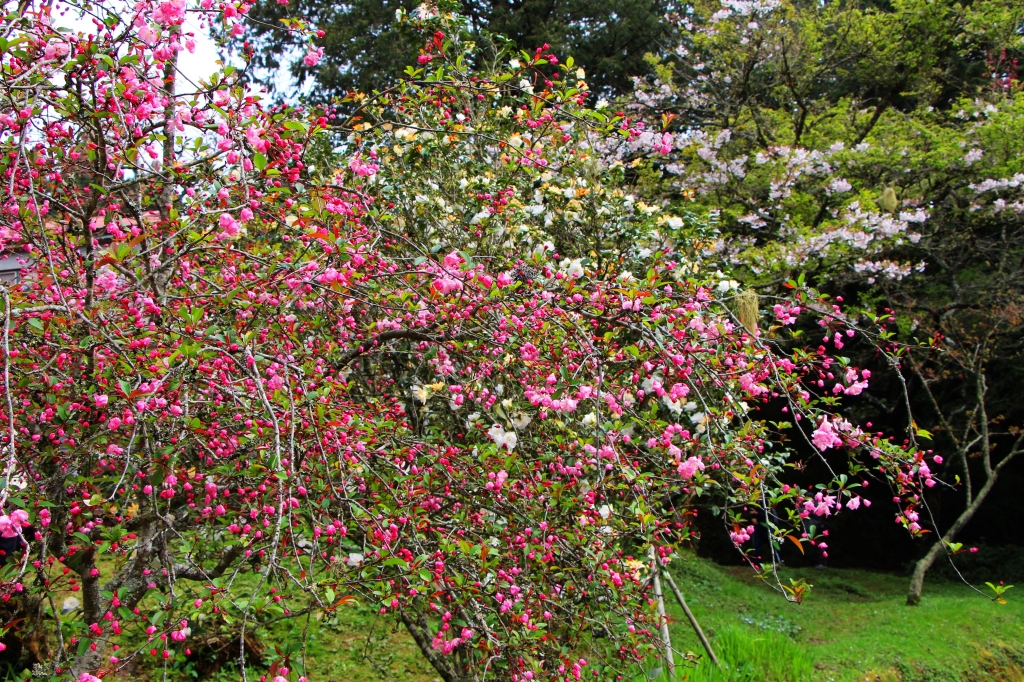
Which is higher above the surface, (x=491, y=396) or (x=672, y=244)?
(x=672, y=244)

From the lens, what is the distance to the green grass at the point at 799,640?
443cm

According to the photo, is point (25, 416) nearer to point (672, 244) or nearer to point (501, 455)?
point (501, 455)

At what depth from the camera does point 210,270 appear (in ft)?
12.1

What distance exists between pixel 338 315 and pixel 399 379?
1.49m

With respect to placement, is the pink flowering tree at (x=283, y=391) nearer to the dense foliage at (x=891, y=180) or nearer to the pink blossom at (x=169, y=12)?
the pink blossom at (x=169, y=12)

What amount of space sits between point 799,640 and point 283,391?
5358 millimetres

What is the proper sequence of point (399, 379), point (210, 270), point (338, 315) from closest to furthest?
point (338, 315), point (210, 270), point (399, 379)

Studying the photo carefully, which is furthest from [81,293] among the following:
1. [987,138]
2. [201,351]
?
[987,138]

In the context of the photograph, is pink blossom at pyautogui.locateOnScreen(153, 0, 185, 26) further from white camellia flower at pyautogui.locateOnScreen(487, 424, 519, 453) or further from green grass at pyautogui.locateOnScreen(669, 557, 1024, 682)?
green grass at pyautogui.locateOnScreen(669, 557, 1024, 682)

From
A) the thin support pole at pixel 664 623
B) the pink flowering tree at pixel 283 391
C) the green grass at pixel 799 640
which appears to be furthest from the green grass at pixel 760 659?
the pink flowering tree at pixel 283 391

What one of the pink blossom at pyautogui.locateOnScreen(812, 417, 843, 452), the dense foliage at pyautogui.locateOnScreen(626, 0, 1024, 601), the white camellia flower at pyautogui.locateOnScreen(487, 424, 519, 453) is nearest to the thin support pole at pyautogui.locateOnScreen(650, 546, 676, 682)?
the white camellia flower at pyautogui.locateOnScreen(487, 424, 519, 453)

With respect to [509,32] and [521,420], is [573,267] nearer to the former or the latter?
[521,420]

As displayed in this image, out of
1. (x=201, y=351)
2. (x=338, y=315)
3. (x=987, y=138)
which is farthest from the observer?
(x=987, y=138)

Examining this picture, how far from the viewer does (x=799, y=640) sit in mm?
6016
